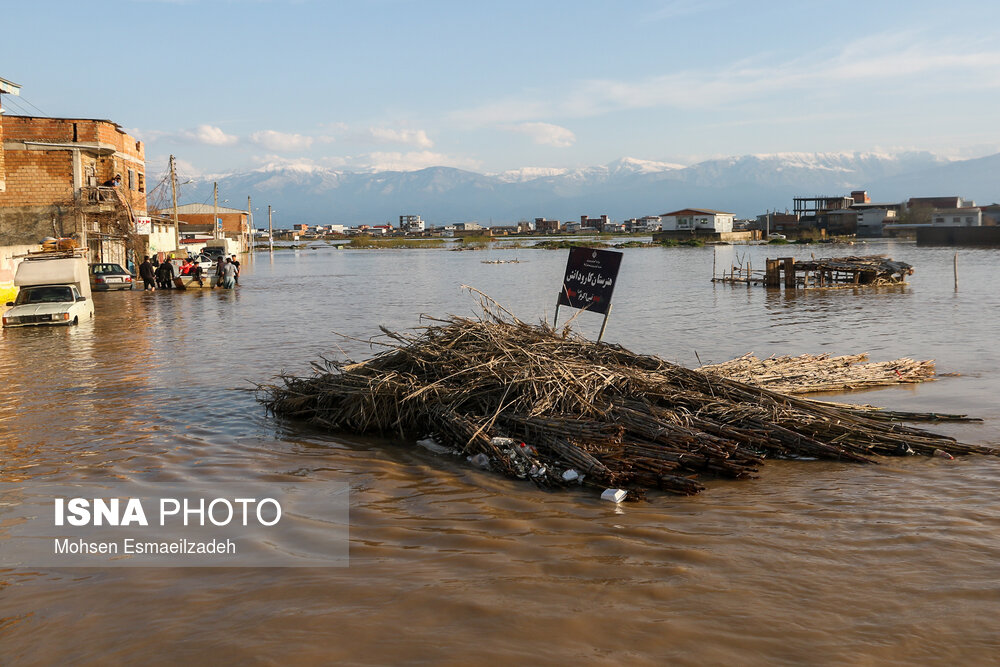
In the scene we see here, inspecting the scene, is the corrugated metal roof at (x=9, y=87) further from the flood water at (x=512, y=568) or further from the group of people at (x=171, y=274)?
the flood water at (x=512, y=568)

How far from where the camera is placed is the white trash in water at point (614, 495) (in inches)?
285

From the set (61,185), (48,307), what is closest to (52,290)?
(48,307)

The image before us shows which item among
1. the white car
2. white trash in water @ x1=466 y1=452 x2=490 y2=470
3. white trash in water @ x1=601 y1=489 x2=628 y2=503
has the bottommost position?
white trash in water @ x1=601 y1=489 x2=628 y2=503

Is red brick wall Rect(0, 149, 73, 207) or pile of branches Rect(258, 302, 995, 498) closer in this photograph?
pile of branches Rect(258, 302, 995, 498)

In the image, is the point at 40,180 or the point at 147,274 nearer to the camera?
the point at 147,274

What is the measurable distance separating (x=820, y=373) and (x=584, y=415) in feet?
19.6

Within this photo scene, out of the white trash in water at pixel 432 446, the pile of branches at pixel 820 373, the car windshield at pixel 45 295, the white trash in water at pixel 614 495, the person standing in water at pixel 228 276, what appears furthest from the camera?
the person standing in water at pixel 228 276

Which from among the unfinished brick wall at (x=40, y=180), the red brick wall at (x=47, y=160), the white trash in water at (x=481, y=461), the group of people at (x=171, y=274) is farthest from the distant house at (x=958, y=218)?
the white trash in water at (x=481, y=461)

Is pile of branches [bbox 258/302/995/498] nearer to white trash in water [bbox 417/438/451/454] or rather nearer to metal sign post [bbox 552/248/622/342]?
white trash in water [bbox 417/438/451/454]

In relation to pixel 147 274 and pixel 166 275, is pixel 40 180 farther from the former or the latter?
pixel 166 275

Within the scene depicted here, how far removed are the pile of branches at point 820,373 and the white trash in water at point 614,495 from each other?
14.1 feet

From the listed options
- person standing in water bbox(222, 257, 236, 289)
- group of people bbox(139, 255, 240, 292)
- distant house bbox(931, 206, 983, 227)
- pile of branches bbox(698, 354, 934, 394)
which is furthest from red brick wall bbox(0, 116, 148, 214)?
distant house bbox(931, 206, 983, 227)

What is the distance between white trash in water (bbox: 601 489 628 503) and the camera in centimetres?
723

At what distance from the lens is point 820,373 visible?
12695 millimetres
